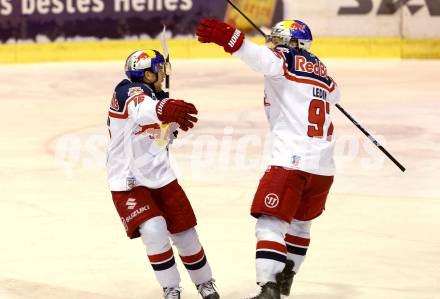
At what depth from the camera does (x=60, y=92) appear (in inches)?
611

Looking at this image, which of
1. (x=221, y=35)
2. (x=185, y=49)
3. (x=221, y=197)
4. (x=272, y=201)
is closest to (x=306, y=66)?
(x=221, y=35)

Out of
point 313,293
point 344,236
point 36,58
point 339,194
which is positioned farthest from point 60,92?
point 313,293

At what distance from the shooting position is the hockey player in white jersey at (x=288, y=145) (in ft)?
17.2

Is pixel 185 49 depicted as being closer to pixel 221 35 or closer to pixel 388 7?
pixel 388 7

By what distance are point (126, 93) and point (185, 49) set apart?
14087mm

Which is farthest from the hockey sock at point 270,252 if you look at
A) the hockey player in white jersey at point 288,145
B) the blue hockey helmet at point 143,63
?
the blue hockey helmet at point 143,63

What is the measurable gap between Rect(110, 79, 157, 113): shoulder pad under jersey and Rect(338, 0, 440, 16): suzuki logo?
14035 mm

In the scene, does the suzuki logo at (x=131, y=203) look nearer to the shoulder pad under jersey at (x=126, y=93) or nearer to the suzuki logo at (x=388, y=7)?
the shoulder pad under jersey at (x=126, y=93)

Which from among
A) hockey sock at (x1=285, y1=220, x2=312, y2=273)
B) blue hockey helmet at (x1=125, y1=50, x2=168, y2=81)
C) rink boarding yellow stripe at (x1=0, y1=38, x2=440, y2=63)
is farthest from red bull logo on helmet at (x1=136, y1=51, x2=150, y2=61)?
rink boarding yellow stripe at (x1=0, y1=38, x2=440, y2=63)

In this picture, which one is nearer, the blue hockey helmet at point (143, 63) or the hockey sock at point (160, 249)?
the hockey sock at point (160, 249)

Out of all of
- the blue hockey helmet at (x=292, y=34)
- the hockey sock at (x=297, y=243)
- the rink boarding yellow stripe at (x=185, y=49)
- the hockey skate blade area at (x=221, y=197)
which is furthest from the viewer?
the rink boarding yellow stripe at (x=185, y=49)

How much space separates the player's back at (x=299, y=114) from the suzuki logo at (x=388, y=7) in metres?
13.7

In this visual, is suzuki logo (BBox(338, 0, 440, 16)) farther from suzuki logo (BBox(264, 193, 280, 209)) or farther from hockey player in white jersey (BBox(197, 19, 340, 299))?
suzuki logo (BBox(264, 193, 280, 209))

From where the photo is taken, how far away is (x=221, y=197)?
27.7ft
